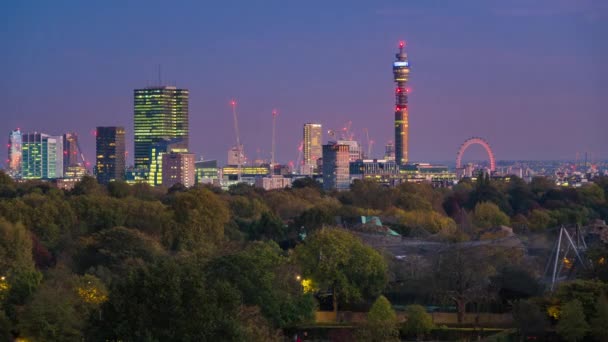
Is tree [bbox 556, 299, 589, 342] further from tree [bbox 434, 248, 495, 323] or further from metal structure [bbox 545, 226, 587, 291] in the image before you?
metal structure [bbox 545, 226, 587, 291]

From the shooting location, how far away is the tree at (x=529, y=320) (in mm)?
41438

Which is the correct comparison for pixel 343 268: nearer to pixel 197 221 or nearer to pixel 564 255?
pixel 564 255

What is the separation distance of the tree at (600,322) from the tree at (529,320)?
1577mm

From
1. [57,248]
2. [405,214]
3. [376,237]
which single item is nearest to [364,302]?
[376,237]

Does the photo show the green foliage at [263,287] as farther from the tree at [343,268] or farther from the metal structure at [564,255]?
the metal structure at [564,255]

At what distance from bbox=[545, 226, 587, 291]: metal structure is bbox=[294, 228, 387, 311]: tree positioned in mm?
6587

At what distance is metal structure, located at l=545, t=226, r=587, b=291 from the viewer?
51.5 meters

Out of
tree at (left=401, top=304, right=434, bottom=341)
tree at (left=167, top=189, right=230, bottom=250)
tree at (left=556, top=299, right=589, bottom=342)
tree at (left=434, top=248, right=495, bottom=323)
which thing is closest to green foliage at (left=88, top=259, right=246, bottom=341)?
A: tree at (left=401, top=304, right=434, bottom=341)

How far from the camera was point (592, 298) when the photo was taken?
42062 mm

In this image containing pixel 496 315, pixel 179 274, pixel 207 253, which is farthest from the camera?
pixel 207 253

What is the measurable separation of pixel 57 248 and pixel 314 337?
25186 millimetres

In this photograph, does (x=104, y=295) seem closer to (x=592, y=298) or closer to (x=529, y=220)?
(x=592, y=298)

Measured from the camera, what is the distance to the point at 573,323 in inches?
1601

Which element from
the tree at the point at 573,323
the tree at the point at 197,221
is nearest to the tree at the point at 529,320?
the tree at the point at 573,323
